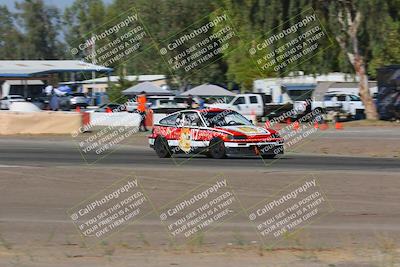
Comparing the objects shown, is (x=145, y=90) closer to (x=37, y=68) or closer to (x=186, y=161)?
(x=37, y=68)

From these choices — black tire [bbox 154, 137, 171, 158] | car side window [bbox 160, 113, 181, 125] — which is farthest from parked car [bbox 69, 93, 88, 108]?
black tire [bbox 154, 137, 171, 158]

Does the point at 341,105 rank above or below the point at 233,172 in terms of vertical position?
below

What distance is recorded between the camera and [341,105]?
153 ft

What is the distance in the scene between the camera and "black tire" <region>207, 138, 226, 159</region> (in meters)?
21.6

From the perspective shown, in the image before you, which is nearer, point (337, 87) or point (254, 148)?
point (254, 148)

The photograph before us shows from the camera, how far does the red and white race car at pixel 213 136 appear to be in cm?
2119

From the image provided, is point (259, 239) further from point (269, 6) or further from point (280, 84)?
point (280, 84)

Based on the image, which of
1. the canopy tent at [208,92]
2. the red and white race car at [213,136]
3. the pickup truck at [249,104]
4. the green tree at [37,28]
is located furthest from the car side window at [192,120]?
the green tree at [37,28]

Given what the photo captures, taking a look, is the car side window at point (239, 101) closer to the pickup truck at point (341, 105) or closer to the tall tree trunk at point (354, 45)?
the pickup truck at point (341, 105)

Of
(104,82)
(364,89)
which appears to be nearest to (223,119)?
(364,89)

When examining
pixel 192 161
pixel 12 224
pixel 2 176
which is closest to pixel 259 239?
pixel 12 224

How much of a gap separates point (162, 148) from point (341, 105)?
84.5ft

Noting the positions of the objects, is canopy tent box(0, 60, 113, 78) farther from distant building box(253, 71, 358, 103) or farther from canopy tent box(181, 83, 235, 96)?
distant building box(253, 71, 358, 103)

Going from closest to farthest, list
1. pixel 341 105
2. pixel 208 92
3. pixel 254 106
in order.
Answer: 1. pixel 254 106
2. pixel 341 105
3. pixel 208 92
